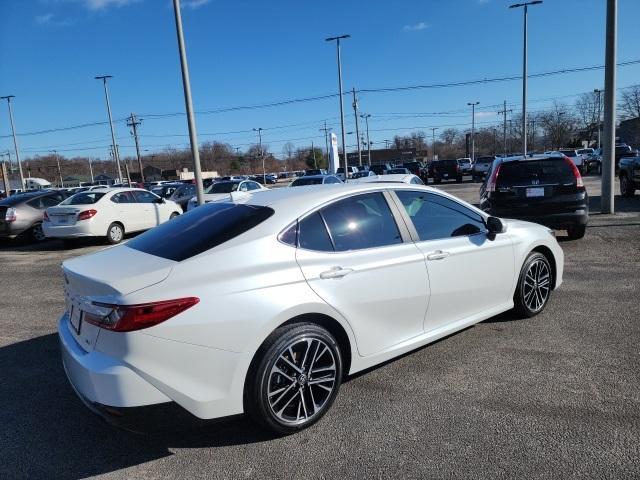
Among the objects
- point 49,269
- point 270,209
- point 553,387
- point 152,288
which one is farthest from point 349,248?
Answer: point 49,269

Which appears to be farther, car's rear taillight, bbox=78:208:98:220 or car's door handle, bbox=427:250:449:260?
car's rear taillight, bbox=78:208:98:220

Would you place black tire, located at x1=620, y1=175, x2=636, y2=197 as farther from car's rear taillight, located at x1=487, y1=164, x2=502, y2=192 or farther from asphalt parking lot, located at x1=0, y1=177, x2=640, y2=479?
asphalt parking lot, located at x1=0, y1=177, x2=640, y2=479

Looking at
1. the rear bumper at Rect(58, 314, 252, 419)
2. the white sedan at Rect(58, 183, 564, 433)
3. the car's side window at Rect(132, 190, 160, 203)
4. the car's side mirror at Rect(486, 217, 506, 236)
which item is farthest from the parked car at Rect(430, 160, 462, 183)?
the rear bumper at Rect(58, 314, 252, 419)

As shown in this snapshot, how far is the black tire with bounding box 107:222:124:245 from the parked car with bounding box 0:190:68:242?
8.30 ft

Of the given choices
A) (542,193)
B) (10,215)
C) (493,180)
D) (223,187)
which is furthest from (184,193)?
(542,193)

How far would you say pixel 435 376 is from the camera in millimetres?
3812

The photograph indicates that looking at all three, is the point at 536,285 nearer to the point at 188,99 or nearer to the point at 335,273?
the point at 335,273

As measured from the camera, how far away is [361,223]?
362 centimetres

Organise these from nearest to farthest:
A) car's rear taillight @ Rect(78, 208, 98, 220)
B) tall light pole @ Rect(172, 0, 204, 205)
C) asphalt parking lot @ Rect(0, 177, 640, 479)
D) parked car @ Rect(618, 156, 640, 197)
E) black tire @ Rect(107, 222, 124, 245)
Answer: asphalt parking lot @ Rect(0, 177, 640, 479)
car's rear taillight @ Rect(78, 208, 98, 220)
black tire @ Rect(107, 222, 124, 245)
tall light pole @ Rect(172, 0, 204, 205)
parked car @ Rect(618, 156, 640, 197)

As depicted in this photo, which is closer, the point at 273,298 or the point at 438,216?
the point at 273,298

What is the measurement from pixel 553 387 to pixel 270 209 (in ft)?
7.93

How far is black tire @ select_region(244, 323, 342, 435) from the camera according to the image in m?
2.91

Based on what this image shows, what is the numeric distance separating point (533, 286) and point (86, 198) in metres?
11.5

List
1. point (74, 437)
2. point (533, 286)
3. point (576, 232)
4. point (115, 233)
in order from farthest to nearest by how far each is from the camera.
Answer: point (115, 233) → point (576, 232) → point (533, 286) → point (74, 437)
